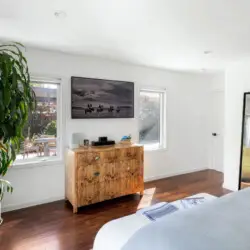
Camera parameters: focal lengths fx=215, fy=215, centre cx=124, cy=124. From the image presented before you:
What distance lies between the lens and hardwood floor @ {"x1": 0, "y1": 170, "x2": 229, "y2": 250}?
2279 mm

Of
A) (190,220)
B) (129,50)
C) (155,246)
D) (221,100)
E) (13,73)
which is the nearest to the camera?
(155,246)

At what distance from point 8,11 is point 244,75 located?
3466 mm

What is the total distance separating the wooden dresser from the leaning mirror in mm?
1710

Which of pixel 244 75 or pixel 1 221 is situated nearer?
pixel 1 221

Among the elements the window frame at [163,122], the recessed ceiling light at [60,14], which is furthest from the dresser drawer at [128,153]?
the recessed ceiling light at [60,14]

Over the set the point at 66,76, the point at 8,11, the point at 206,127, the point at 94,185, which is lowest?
the point at 94,185

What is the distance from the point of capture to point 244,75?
11.7 ft

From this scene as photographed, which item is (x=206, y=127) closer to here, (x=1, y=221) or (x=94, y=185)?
(x=94, y=185)

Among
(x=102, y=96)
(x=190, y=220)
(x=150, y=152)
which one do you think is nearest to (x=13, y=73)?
(x=190, y=220)

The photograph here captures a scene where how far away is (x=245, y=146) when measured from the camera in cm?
356

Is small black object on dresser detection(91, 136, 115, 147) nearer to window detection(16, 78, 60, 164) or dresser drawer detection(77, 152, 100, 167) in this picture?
dresser drawer detection(77, 152, 100, 167)

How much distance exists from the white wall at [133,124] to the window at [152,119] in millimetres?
131

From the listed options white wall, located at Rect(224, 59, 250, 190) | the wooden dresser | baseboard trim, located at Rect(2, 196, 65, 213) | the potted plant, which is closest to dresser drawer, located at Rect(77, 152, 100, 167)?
the wooden dresser

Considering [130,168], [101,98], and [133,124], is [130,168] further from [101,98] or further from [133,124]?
[101,98]
